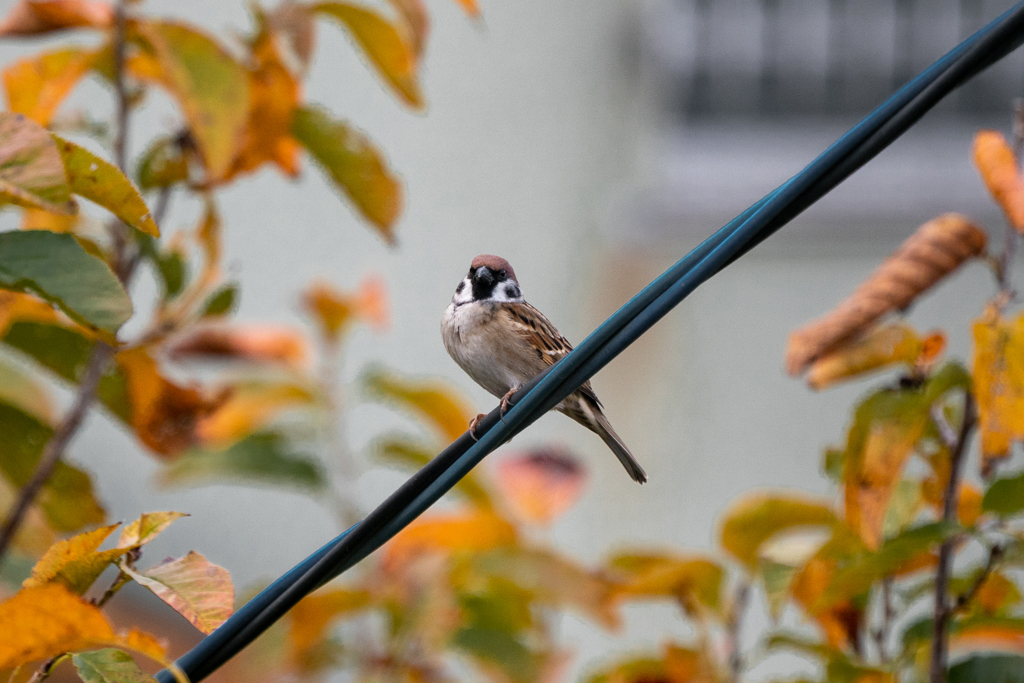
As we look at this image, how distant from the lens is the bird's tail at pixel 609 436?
5.90ft

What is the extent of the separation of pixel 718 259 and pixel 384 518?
0.45m

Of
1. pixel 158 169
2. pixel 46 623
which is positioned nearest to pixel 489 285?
pixel 158 169

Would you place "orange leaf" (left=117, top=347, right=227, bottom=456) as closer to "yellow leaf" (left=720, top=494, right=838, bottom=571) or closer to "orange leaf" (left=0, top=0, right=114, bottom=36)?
"orange leaf" (left=0, top=0, right=114, bottom=36)

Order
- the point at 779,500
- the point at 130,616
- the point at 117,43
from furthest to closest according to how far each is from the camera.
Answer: the point at 130,616 < the point at 779,500 < the point at 117,43

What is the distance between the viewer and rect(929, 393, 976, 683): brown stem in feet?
4.90

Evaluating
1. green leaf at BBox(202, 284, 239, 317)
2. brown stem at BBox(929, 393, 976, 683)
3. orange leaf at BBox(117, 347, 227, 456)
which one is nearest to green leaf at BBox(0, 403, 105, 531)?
orange leaf at BBox(117, 347, 227, 456)

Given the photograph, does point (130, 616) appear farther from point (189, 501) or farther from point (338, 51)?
point (338, 51)

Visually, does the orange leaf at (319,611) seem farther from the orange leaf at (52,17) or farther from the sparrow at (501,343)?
the orange leaf at (52,17)

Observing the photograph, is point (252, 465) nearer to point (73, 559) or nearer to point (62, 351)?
point (62, 351)

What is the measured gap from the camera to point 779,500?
1.75 meters

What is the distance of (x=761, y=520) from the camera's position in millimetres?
1784

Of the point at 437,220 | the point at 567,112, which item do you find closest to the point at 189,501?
the point at 437,220

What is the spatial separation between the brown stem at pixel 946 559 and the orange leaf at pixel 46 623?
1.13 metres

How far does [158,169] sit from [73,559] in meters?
0.81
